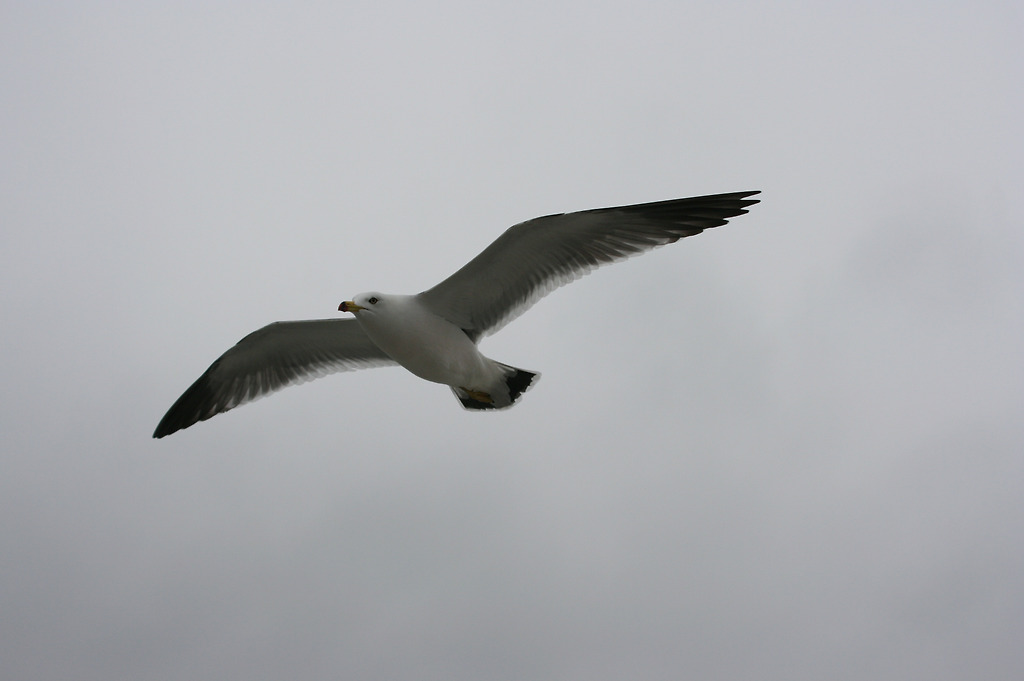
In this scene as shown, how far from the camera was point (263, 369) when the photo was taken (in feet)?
29.9

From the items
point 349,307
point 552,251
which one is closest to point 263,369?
point 349,307

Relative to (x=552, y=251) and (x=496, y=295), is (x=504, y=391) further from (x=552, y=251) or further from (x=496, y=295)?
(x=552, y=251)

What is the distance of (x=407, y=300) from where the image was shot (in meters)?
7.77

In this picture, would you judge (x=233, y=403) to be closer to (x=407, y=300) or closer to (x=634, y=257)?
(x=407, y=300)

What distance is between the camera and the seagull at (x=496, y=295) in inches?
290

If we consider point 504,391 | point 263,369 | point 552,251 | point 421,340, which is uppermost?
point 552,251

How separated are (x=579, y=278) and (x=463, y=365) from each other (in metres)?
1.14

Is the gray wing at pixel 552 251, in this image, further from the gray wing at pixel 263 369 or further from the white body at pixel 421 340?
the gray wing at pixel 263 369

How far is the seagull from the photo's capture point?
7371mm

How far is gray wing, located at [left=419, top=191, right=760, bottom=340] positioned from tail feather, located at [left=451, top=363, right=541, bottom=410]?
0.41m

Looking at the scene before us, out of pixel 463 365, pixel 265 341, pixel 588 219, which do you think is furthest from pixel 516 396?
pixel 265 341

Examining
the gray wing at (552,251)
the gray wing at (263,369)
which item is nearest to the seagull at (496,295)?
the gray wing at (552,251)

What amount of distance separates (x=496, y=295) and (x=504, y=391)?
0.80 metres

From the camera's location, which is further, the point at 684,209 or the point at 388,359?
the point at 388,359
